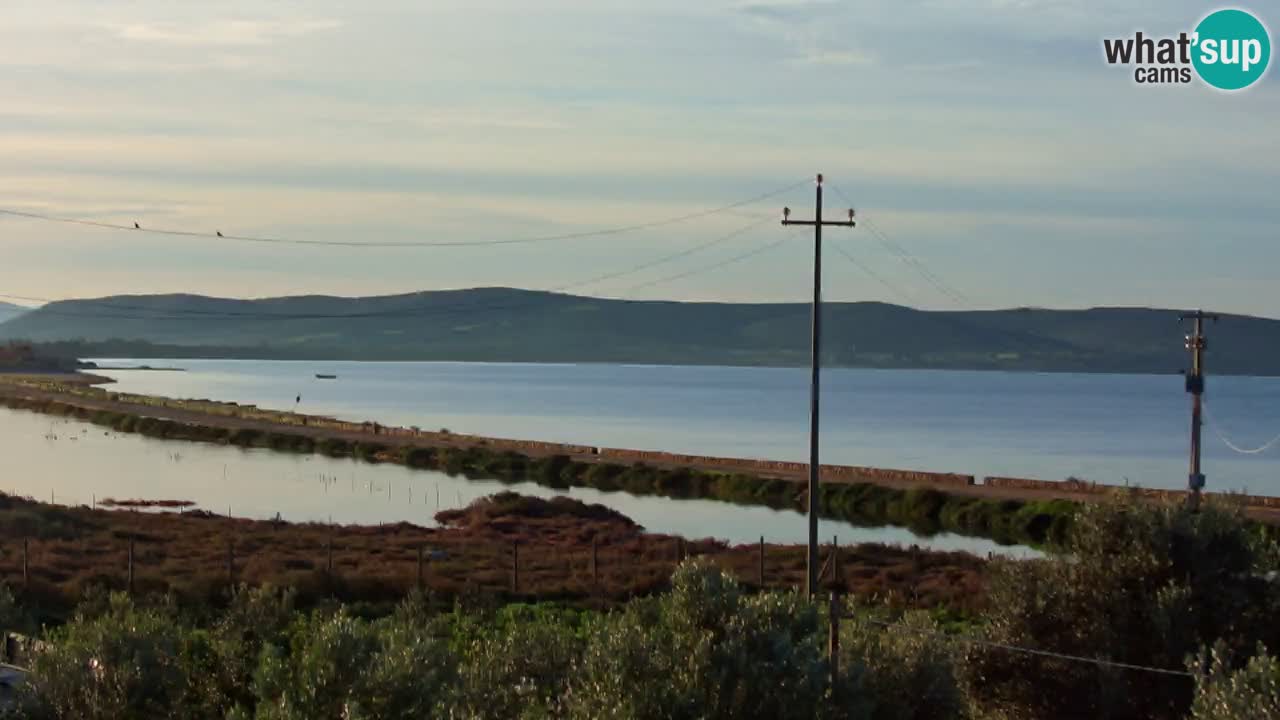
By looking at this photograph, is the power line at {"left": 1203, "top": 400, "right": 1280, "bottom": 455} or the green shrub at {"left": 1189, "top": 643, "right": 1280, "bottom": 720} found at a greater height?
the green shrub at {"left": 1189, "top": 643, "right": 1280, "bottom": 720}

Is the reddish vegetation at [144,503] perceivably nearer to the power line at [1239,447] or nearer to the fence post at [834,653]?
the fence post at [834,653]

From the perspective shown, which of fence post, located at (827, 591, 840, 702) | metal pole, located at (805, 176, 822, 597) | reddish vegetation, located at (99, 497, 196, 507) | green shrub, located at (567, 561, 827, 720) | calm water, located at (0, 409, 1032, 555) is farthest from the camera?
reddish vegetation, located at (99, 497, 196, 507)

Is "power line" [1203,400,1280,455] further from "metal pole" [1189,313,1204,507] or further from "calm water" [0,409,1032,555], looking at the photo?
"metal pole" [1189,313,1204,507]

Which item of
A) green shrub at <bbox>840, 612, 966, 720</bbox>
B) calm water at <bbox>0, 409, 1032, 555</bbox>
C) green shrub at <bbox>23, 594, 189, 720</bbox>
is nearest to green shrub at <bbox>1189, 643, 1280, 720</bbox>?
green shrub at <bbox>840, 612, 966, 720</bbox>

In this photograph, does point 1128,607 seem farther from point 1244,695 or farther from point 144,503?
point 144,503

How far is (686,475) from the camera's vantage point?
87875 millimetres

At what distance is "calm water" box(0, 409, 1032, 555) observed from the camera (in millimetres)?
68625

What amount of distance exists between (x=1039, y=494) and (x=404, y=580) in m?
44.7

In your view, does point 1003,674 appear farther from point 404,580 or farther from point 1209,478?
point 1209,478

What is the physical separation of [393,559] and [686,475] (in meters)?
40.1

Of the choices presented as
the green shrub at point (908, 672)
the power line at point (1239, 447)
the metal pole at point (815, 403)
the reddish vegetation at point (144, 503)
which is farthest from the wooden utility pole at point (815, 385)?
the power line at point (1239, 447)

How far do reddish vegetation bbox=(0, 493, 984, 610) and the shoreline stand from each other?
244 inches

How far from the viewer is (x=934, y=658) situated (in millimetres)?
20062

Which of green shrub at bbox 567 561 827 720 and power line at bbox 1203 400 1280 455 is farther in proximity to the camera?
power line at bbox 1203 400 1280 455
